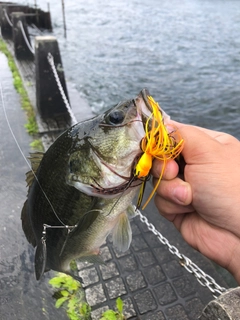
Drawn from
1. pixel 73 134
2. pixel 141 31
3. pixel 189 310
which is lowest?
pixel 141 31

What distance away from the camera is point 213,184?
79.5 inches

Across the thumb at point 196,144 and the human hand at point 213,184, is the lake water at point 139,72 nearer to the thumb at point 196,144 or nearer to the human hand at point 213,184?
the human hand at point 213,184

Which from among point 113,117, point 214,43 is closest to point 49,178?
point 113,117

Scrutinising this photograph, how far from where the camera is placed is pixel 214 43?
16531 mm

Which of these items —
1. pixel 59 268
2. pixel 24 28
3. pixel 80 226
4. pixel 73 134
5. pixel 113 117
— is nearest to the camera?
pixel 113 117

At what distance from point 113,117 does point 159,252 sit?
2.29 m

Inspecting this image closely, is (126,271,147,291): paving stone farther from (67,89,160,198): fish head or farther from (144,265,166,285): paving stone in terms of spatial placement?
(67,89,160,198): fish head

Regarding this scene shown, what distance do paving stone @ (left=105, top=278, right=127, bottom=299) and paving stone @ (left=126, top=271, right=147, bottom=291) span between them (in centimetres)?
8

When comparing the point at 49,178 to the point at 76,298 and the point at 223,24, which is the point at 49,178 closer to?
the point at 76,298

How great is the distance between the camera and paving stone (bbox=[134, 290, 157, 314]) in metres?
3.08

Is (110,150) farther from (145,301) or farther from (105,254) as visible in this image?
(105,254)

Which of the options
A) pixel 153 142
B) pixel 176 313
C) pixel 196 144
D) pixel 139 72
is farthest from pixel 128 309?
pixel 139 72

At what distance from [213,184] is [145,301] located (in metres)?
1.69

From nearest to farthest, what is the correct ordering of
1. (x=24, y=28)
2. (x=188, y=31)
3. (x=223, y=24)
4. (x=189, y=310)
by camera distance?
(x=189, y=310) < (x=24, y=28) < (x=188, y=31) < (x=223, y=24)
